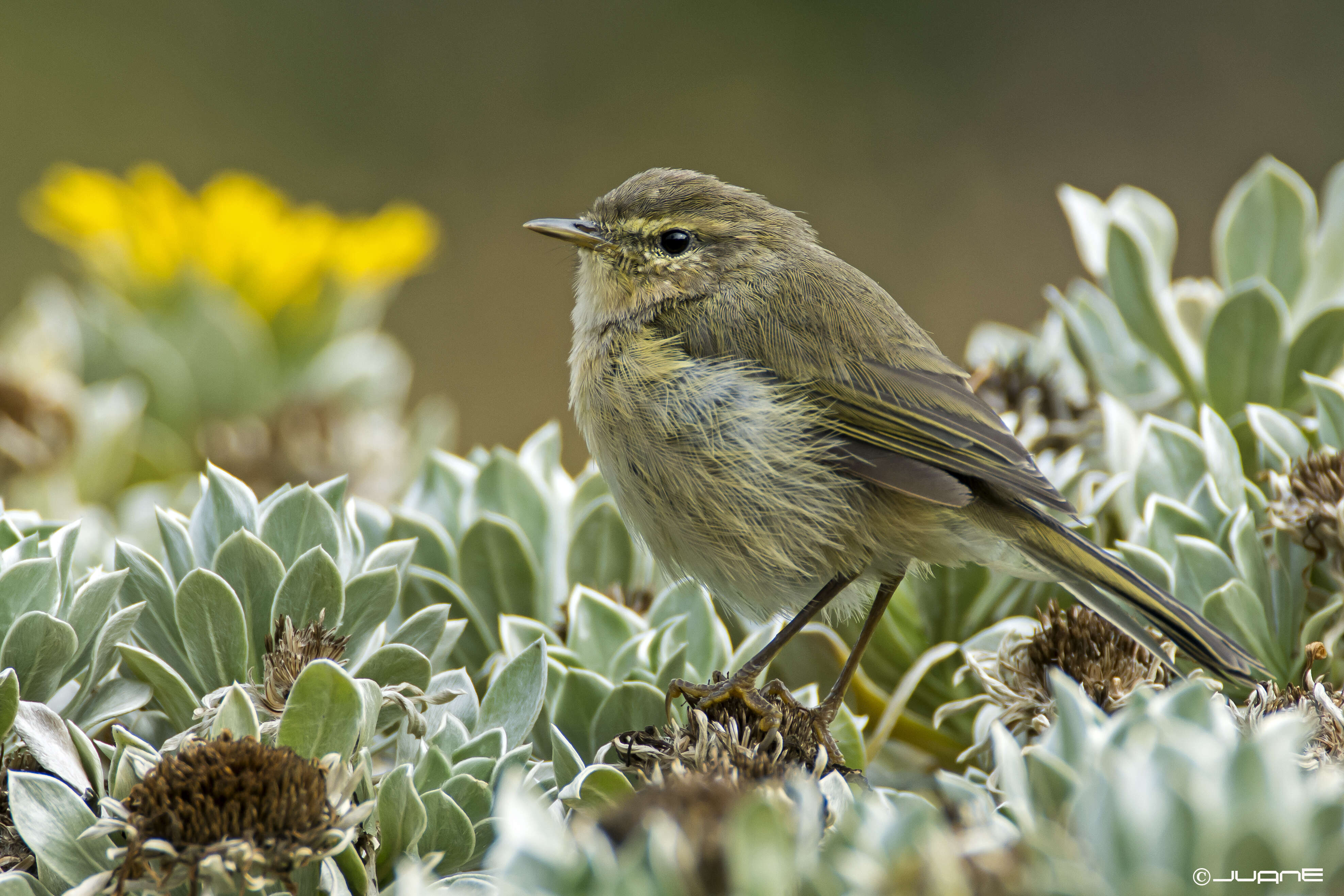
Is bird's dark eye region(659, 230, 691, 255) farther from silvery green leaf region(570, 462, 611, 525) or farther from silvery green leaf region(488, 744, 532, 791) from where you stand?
silvery green leaf region(488, 744, 532, 791)

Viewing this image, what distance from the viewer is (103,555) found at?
217cm

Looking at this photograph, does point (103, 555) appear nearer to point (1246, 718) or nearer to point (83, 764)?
point (83, 764)

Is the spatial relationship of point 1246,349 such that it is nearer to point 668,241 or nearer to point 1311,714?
point 1311,714

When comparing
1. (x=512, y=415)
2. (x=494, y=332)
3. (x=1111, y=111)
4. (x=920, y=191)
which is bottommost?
(x=512, y=415)

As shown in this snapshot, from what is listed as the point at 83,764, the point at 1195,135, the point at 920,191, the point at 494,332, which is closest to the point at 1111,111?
the point at 1195,135

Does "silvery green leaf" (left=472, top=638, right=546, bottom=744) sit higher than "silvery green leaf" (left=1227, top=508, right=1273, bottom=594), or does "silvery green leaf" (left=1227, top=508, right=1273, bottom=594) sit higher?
"silvery green leaf" (left=1227, top=508, right=1273, bottom=594)

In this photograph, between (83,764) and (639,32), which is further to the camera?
(639,32)

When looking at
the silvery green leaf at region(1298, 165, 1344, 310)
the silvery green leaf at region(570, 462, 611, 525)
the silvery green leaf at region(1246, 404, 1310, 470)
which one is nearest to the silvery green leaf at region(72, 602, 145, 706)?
the silvery green leaf at region(570, 462, 611, 525)

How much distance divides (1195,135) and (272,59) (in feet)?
22.3

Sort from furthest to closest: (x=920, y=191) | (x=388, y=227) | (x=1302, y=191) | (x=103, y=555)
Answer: (x=920, y=191)
(x=388, y=227)
(x=1302, y=191)
(x=103, y=555)

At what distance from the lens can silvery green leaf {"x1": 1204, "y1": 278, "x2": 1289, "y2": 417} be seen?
2164 mm

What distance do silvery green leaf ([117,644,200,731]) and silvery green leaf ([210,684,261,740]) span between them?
0.58 feet

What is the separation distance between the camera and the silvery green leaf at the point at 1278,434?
1.98 m

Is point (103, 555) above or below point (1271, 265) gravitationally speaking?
below
